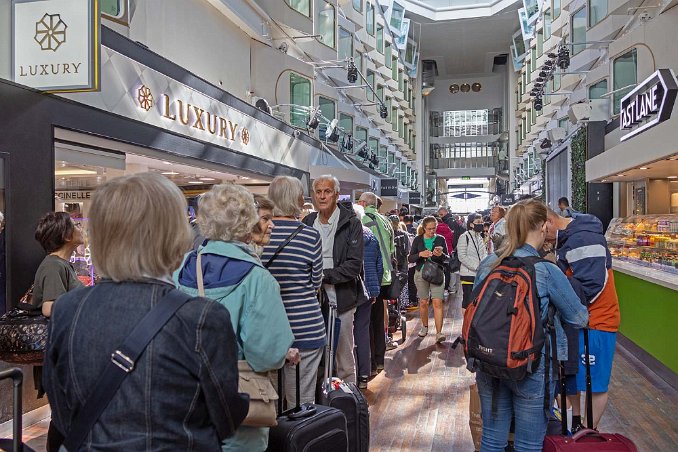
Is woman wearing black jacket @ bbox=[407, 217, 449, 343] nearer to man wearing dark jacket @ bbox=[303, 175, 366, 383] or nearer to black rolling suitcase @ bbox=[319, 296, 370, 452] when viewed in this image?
man wearing dark jacket @ bbox=[303, 175, 366, 383]

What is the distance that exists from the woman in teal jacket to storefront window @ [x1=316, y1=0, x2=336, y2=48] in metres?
17.5

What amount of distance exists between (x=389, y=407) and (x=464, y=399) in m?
0.74

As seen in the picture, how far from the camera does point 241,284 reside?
2266 millimetres

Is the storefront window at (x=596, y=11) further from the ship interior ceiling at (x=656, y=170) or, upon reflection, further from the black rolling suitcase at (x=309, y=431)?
the black rolling suitcase at (x=309, y=431)

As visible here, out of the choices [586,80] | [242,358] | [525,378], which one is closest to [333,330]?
[525,378]

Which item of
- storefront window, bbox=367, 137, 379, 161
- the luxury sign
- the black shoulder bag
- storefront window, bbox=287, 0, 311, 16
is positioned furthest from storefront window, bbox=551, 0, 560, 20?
the black shoulder bag

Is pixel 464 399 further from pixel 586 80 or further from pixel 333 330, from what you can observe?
pixel 586 80

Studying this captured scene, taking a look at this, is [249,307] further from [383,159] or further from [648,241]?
[383,159]

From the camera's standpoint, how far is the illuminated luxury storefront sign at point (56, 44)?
15.6 feet

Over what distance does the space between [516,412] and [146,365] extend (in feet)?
7.28

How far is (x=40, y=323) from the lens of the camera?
3816 millimetres

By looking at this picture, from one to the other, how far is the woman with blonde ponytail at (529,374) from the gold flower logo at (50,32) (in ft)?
12.2

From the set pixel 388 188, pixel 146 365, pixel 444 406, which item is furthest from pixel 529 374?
pixel 388 188

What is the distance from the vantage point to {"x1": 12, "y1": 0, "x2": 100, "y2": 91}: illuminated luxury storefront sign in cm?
475
